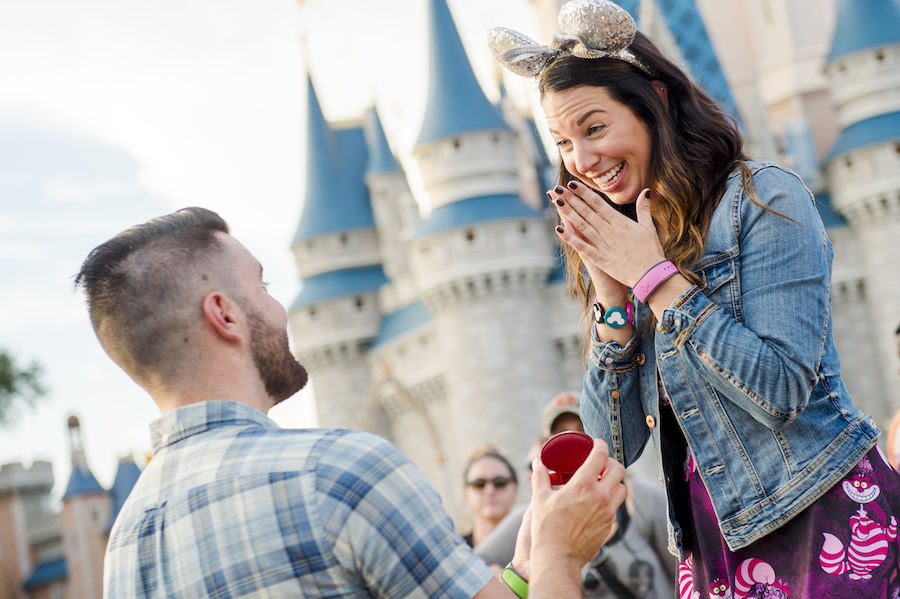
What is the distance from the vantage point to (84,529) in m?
21.4

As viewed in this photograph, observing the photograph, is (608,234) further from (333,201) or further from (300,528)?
(333,201)

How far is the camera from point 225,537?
1292mm

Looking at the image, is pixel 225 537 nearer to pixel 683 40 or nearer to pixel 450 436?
pixel 450 436

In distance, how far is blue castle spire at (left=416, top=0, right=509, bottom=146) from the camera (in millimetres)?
19344

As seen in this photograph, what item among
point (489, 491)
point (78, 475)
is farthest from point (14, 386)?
point (489, 491)

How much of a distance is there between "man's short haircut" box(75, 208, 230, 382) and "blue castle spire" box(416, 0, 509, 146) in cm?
1802

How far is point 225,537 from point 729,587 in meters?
0.77

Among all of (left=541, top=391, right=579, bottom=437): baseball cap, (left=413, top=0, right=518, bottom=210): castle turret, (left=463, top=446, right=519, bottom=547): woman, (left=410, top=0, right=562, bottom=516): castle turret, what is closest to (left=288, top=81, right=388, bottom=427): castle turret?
(left=410, top=0, right=562, bottom=516): castle turret

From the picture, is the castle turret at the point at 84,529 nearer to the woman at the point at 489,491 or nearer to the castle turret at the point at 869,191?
the castle turret at the point at 869,191

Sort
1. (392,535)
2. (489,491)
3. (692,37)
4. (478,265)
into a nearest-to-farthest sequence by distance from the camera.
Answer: (392,535) → (489,491) → (478,265) → (692,37)

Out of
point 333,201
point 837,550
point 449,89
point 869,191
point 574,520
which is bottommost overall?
point 837,550

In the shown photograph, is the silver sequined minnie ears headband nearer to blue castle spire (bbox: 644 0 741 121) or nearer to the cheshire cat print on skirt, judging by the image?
the cheshire cat print on skirt

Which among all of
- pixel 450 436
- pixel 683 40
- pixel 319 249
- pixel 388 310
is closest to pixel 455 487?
pixel 450 436

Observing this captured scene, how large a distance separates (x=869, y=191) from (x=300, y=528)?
19.0 metres
